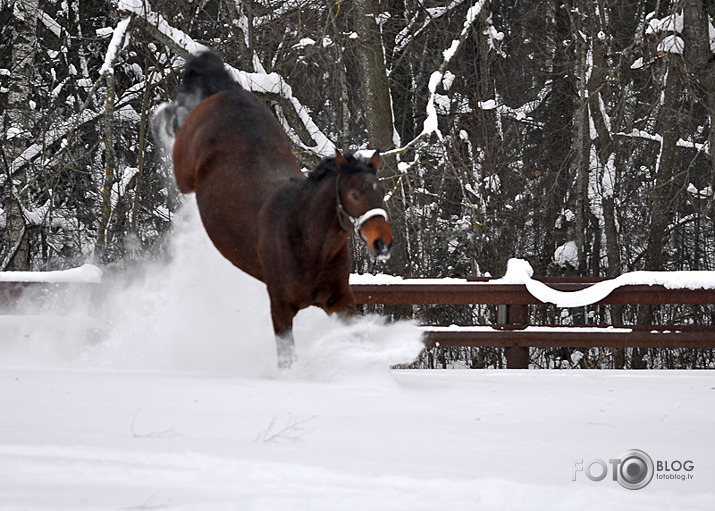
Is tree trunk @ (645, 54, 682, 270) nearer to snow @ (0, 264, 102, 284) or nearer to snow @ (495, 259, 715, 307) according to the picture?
snow @ (495, 259, 715, 307)

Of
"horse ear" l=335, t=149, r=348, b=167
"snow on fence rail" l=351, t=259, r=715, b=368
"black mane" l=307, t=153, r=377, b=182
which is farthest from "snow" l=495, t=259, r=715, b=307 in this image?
"horse ear" l=335, t=149, r=348, b=167

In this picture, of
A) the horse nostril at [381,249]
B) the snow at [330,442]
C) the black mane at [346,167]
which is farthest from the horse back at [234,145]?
the snow at [330,442]

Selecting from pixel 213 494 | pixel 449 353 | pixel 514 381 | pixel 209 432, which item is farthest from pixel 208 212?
pixel 449 353

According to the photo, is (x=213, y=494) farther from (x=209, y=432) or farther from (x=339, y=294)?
(x=339, y=294)

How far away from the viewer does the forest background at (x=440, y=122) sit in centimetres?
962

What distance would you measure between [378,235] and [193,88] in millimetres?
3230

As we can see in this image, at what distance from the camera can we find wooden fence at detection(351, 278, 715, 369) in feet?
23.1

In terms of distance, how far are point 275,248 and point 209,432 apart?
2.15 meters

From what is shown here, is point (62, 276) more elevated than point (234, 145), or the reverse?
point (234, 145)

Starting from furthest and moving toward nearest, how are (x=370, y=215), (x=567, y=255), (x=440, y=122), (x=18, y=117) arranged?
1. (x=440, y=122)
2. (x=18, y=117)
3. (x=567, y=255)
4. (x=370, y=215)

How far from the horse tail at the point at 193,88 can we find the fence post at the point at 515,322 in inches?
117

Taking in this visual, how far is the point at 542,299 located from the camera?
699 centimetres

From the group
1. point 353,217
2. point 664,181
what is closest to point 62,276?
point 353,217

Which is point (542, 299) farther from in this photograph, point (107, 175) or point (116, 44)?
point (107, 175)
